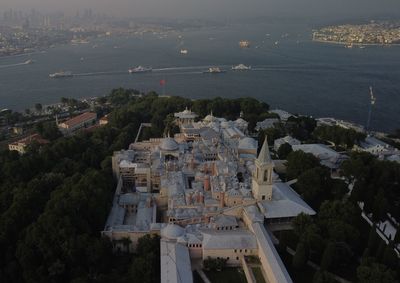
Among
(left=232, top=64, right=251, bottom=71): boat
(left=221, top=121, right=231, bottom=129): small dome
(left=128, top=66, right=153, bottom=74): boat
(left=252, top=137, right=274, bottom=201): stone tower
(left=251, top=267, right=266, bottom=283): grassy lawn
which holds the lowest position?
(left=128, top=66, right=153, bottom=74): boat

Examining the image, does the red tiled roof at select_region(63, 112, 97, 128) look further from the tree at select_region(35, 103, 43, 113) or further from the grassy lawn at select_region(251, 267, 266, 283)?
the grassy lawn at select_region(251, 267, 266, 283)

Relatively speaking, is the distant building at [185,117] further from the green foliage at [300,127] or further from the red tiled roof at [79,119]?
the red tiled roof at [79,119]

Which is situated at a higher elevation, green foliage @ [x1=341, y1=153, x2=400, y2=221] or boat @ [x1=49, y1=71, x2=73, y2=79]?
green foliage @ [x1=341, y1=153, x2=400, y2=221]

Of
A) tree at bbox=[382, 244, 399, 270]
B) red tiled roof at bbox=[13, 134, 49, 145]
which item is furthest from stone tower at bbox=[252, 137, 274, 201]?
red tiled roof at bbox=[13, 134, 49, 145]

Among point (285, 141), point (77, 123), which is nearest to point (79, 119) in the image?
point (77, 123)

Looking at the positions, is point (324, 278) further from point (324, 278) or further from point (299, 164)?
point (299, 164)

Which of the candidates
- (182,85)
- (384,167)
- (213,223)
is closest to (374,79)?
(182,85)

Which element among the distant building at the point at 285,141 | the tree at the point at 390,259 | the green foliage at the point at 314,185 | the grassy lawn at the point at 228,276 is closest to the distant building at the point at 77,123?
the distant building at the point at 285,141
